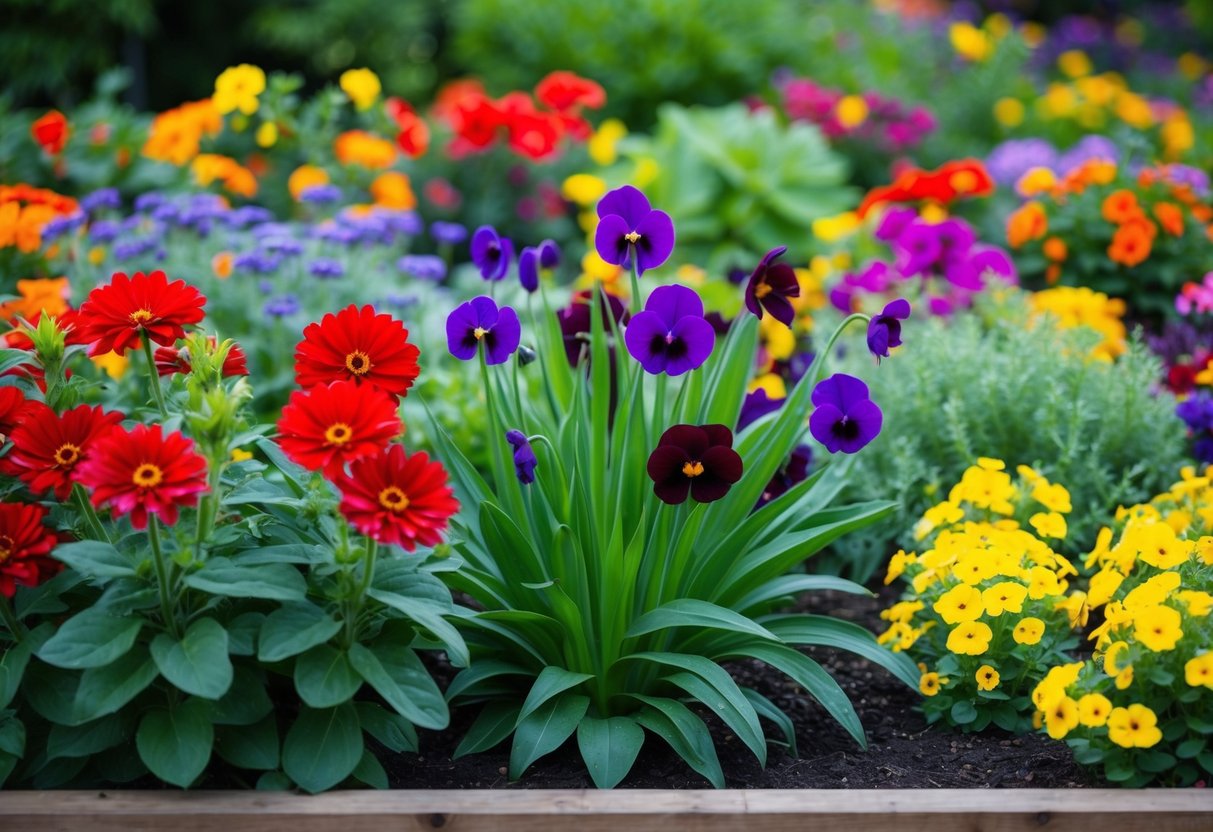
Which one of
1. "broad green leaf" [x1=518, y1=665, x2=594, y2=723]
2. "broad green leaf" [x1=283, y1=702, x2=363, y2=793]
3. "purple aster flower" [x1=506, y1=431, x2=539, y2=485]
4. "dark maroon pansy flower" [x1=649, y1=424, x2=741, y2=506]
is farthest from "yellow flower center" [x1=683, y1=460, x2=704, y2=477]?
"broad green leaf" [x1=283, y1=702, x2=363, y2=793]

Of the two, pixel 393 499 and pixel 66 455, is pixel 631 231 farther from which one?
pixel 66 455

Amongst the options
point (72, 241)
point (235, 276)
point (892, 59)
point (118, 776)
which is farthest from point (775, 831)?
point (892, 59)

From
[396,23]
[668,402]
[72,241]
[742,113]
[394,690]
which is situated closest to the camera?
[394,690]

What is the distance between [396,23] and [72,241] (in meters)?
5.39

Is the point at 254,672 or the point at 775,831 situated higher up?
the point at 254,672

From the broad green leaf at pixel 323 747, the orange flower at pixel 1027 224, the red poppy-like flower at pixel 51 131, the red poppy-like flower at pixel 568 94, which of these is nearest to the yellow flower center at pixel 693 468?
the broad green leaf at pixel 323 747

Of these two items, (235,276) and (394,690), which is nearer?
(394,690)

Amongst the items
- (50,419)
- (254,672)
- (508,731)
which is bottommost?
(508,731)

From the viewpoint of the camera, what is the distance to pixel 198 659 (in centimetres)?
151

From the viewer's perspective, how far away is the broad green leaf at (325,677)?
1549 mm

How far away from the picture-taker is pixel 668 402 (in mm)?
2576

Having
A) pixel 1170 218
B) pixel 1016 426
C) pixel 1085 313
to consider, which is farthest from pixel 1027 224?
pixel 1016 426

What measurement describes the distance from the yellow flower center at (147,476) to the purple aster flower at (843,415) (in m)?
0.93

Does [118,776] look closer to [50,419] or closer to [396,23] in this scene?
[50,419]
